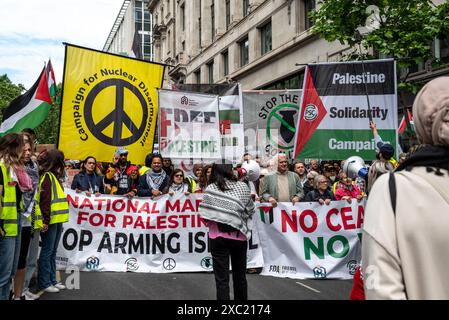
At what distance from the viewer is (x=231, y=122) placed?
9.40m

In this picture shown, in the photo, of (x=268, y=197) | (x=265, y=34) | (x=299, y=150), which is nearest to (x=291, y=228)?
(x=268, y=197)

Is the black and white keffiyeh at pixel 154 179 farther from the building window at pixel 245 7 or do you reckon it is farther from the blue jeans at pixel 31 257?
the building window at pixel 245 7

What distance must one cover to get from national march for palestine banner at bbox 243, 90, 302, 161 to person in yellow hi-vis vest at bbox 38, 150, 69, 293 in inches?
176

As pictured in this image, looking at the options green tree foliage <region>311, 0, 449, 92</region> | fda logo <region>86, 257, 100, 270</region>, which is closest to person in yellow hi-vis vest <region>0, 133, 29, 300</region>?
fda logo <region>86, 257, 100, 270</region>

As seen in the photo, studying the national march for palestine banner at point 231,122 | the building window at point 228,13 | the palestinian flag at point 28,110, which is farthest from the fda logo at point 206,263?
the building window at point 228,13

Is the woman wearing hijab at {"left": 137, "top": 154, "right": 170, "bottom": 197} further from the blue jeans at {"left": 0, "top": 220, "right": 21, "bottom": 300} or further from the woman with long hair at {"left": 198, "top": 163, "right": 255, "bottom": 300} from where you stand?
the blue jeans at {"left": 0, "top": 220, "right": 21, "bottom": 300}

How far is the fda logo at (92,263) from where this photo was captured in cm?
799

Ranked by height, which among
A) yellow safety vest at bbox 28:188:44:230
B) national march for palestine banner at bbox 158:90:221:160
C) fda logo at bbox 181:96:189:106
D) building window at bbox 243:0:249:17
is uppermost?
building window at bbox 243:0:249:17

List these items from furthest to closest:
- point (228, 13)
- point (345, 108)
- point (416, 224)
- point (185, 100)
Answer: point (228, 13) → point (185, 100) → point (345, 108) → point (416, 224)

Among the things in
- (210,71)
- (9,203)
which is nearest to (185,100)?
(9,203)

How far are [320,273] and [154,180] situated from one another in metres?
3.14

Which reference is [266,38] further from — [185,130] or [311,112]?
[311,112]

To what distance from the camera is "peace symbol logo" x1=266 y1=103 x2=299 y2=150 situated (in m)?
9.80

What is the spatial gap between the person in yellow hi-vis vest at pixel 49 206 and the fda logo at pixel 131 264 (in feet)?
5.72
